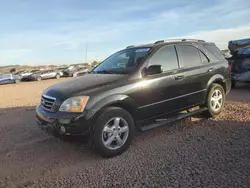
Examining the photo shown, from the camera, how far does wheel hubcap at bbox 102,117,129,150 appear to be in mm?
3858

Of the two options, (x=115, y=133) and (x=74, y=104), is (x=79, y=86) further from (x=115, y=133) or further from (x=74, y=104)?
(x=115, y=133)

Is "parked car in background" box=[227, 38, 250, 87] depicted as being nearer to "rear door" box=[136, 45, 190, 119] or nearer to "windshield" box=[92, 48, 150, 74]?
"rear door" box=[136, 45, 190, 119]

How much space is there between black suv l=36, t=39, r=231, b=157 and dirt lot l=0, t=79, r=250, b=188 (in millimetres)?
336

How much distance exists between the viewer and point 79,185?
3.15m

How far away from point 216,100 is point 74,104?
11.7 ft

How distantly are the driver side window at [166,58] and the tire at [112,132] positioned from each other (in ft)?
4.03

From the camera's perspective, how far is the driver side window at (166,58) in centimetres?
463

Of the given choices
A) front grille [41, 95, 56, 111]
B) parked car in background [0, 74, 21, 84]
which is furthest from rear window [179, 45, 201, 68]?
parked car in background [0, 74, 21, 84]

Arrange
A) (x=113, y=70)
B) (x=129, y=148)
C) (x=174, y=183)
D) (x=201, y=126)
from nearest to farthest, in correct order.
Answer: (x=174, y=183), (x=129, y=148), (x=113, y=70), (x=201, y=126)

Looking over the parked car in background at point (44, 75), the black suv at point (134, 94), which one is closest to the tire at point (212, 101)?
the black suv at point (134, 94)

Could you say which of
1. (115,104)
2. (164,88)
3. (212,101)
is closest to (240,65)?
(212,101)

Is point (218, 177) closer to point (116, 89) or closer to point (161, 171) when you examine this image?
point (161, 171)

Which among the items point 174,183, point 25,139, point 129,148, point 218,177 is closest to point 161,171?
point 174,183

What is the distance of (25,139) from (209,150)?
355 cm
